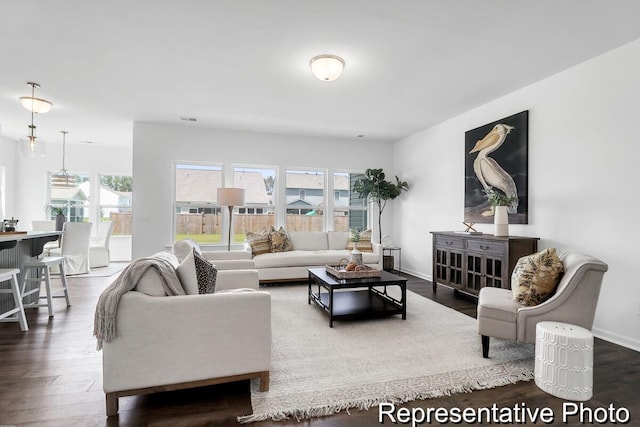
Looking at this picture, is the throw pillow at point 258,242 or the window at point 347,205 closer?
the throw pillow at point 258,242

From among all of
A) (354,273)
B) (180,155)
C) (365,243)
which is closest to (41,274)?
(180,155)

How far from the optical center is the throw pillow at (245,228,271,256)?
5.20 meters

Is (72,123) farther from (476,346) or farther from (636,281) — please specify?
(636,281)

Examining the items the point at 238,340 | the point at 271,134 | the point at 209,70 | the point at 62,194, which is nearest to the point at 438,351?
the point at 238,340

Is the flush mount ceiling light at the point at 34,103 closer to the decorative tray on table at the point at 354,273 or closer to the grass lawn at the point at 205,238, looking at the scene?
the grass lawn at the point at 205,238

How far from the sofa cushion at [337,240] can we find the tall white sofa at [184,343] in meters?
3.92

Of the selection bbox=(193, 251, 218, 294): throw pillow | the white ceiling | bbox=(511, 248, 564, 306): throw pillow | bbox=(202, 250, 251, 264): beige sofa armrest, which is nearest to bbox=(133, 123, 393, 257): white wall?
the white ceiling

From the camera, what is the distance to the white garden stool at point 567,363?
6.25 ft

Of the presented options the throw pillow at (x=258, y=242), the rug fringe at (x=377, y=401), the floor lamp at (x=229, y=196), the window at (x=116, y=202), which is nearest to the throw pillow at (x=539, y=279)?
the rug fringe at (x=377, y=401)

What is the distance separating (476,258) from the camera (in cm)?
391

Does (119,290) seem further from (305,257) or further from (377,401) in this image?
(305,257)

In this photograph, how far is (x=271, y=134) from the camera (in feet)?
19.9

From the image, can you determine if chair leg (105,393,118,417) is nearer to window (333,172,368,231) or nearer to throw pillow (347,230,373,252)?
throw pillow (347,230,373,252)

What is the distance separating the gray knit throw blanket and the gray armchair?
7.44ft
